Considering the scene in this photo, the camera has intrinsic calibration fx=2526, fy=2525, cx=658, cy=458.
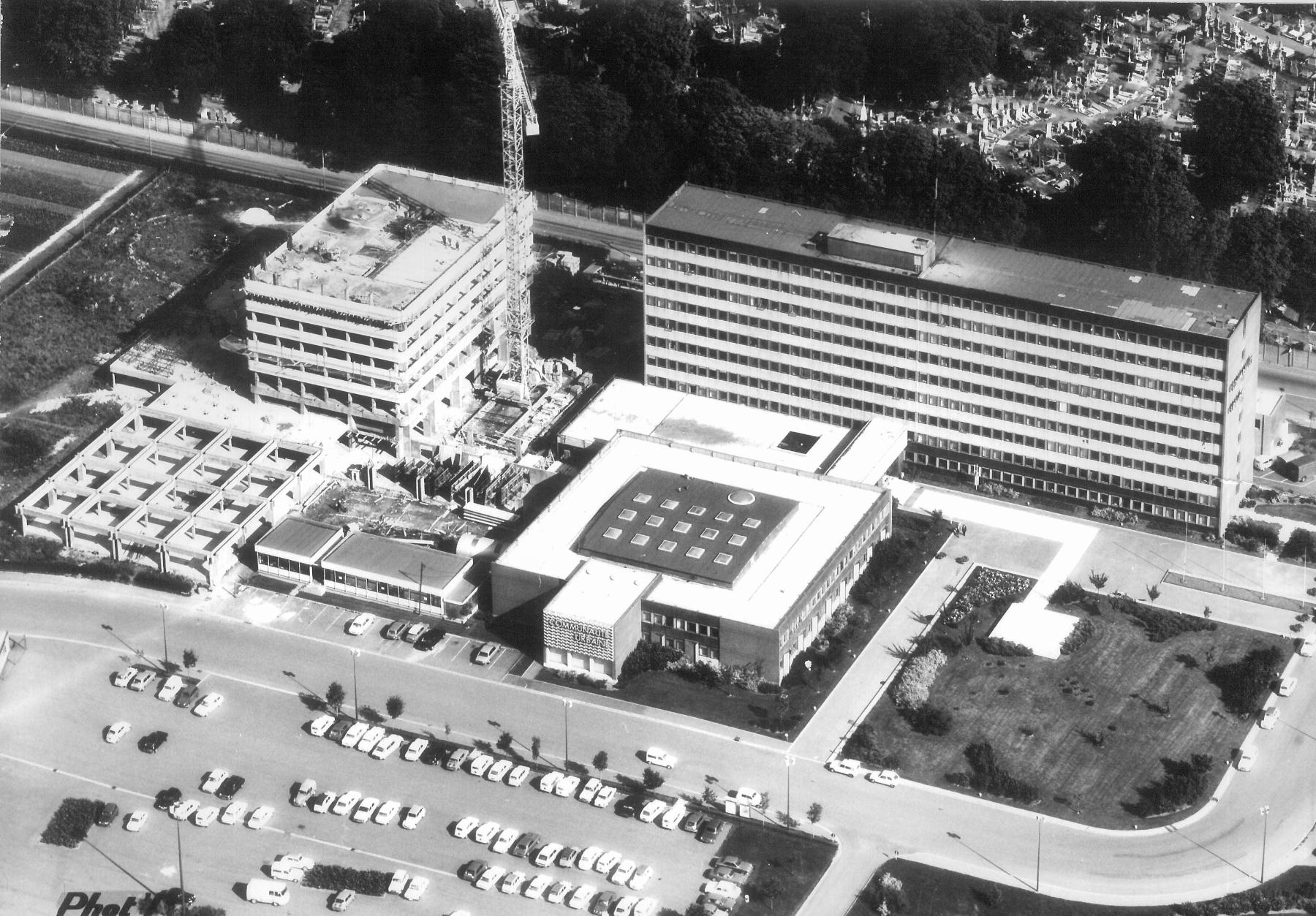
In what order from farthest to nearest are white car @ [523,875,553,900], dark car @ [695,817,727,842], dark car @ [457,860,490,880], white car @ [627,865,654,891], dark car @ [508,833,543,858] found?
dark car @ [695,817,727,842] < dark car @ [508,833,543,858] < dark car @ [457,860,490,880] < white car @ [627,865,654,891] < white car @ [523,875,553,900]

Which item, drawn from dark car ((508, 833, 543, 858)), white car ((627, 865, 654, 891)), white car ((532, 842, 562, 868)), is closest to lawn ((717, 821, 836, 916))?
white car ((627, 865, 654, 891))

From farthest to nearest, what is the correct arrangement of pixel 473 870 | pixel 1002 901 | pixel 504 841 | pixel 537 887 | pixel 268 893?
pixel 504 841, pixel 473 870, pixel 537 887, pixel 1002 901, pixel 268 893

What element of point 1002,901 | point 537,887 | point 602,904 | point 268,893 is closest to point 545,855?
point 537,887

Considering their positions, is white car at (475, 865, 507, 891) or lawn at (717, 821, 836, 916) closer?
lawn at (717, 821, 836, 916)

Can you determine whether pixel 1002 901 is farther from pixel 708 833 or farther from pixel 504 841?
pixel 504 841

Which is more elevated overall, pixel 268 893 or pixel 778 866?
pixel 268 893

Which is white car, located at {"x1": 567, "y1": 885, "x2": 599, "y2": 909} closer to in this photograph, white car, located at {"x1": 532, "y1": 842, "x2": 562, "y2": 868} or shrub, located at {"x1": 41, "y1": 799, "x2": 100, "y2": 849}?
white car, located at {"x1": 532, "y1": 842, "x2": 562, "y2": 868}

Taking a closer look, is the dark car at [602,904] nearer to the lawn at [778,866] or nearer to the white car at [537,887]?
the white car at [537,887]
